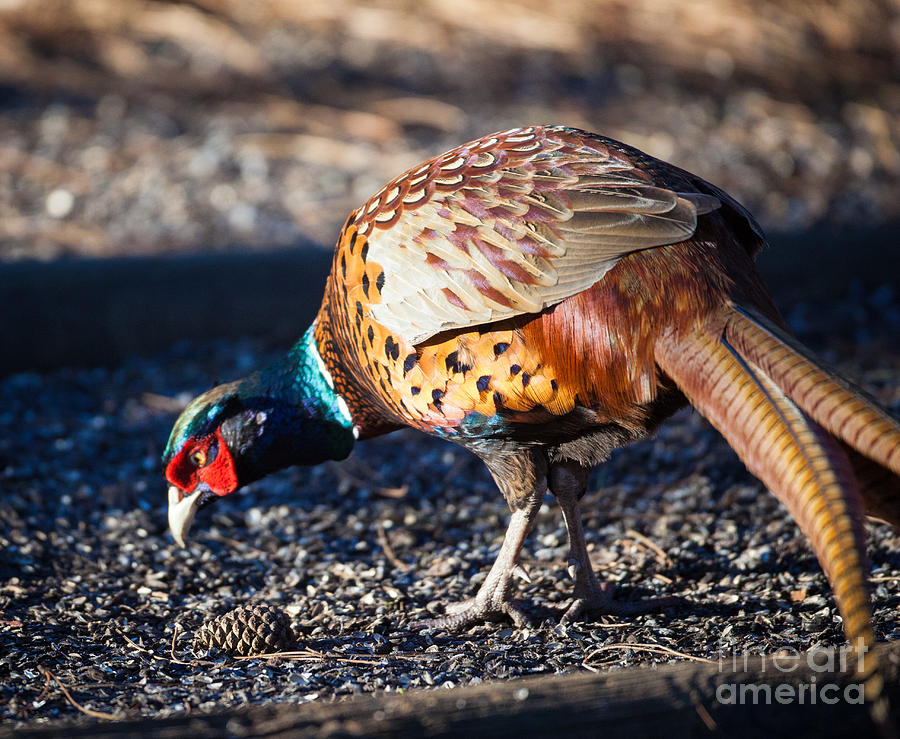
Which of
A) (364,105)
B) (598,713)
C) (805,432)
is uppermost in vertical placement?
(805,432)

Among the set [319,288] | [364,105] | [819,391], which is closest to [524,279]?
[819,391]

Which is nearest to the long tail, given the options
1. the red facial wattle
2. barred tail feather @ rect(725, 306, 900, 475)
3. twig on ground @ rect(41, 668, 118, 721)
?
barred tail feather @ rect(725, 306, 900, 475)

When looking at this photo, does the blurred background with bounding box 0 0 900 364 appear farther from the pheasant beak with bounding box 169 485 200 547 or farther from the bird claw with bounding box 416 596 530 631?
the bird claw with bounding box 416 596 530 631

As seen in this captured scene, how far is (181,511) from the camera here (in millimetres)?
3170

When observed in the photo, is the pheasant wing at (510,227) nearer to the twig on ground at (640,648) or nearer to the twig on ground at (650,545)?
the twig on ground at (640,648)

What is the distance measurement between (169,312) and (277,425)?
235cm

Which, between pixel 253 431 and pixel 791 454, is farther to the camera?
pixel 253 431

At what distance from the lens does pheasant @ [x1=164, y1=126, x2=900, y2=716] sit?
1988 mm

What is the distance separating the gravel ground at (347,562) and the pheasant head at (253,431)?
0.34 m

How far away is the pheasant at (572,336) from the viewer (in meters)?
1.99

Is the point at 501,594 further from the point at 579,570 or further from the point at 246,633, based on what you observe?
the point at 246,633

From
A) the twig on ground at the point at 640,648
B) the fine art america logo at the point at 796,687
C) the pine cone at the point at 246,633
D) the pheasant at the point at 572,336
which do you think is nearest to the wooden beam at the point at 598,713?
the fine art america logo at the point at 796,687

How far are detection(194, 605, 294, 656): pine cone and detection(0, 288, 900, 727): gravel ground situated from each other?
6cm

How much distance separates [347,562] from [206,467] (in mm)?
627
